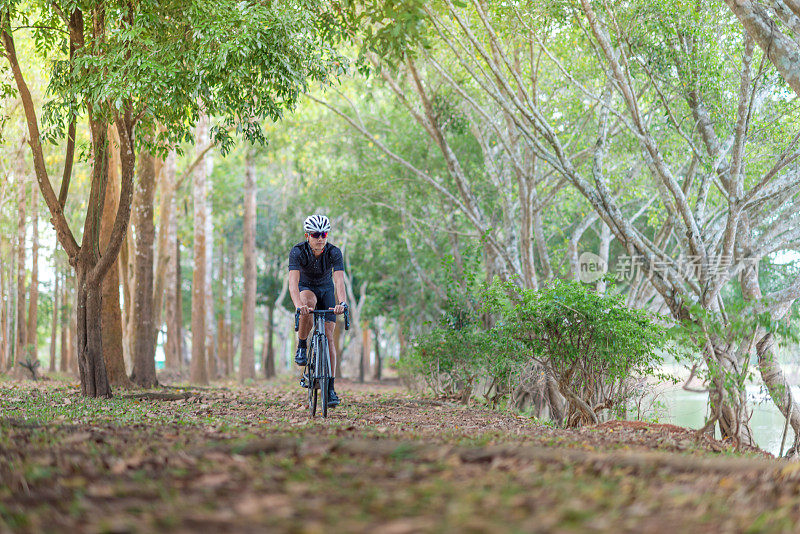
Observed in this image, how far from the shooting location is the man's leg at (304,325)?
7.47 m

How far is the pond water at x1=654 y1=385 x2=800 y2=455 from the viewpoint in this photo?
10.3 meters

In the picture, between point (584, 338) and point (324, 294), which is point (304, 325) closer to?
point (324, 294)

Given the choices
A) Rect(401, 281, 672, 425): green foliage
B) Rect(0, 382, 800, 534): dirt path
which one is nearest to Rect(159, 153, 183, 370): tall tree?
Rect(401, 281, 672, 425): green foliage

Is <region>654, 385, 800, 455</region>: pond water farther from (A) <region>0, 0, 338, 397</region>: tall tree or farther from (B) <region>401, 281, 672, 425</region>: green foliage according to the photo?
(A) <region>0, 0, 338, 397</region>: tall tree

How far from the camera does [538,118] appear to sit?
34.1ft

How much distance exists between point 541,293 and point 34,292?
17771mm

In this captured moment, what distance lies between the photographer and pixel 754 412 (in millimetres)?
17578

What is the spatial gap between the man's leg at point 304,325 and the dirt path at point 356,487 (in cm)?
225

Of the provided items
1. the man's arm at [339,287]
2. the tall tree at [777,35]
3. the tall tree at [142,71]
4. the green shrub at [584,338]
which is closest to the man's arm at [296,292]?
the man's arm at [339,287]

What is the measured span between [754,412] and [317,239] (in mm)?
14371

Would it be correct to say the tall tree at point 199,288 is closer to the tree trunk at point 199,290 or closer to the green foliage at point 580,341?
the tree trunk at point 199,290

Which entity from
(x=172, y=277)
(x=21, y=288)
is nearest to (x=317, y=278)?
(x=172, y=277)

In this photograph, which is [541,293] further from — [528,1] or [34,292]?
[34,292]

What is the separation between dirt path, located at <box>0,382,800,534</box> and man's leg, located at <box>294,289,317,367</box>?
2.25 metres
